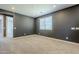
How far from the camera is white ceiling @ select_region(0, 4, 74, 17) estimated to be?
10.0 ft

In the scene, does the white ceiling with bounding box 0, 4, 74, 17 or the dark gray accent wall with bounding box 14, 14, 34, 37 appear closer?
the white ceiling with bounding box 0, 4, 74, 17

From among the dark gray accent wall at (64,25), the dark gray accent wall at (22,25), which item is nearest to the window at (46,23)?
the dark gray accent wall at (64,25)

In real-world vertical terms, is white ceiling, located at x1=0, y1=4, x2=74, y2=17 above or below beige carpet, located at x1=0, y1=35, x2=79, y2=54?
above

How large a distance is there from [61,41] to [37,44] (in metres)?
0.76

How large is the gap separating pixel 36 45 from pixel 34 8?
45.8 inches

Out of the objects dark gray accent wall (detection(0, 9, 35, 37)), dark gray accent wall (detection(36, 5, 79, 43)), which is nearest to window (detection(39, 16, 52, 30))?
dark gray accent wall (detection(36, 5, 79, 43))

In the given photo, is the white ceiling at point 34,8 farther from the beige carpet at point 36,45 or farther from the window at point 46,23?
the beige carpet at point 36,45

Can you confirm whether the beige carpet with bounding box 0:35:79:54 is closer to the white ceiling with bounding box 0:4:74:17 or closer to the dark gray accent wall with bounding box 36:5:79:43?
the dark gray accent wall with bounding box 36:5:79:43

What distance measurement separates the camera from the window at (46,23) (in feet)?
10.7

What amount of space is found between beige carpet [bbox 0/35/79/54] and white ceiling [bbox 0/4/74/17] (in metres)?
0.76

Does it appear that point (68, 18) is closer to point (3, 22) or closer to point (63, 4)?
point (63, 4)

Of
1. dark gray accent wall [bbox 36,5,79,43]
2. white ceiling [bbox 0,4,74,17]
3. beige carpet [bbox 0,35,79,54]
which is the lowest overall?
beige carpet [bbox 0,35,79,54]

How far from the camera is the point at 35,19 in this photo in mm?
3225

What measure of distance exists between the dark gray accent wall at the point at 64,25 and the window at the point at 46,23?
0.35ft
